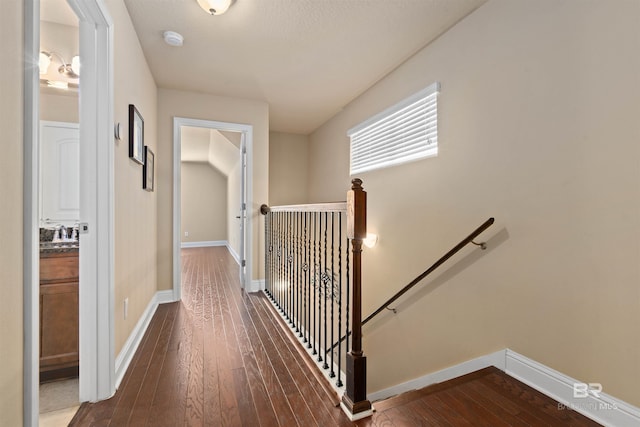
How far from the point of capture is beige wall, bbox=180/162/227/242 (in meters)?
8.40

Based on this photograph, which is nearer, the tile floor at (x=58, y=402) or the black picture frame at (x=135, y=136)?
the tile floor at (x=58, y=402)

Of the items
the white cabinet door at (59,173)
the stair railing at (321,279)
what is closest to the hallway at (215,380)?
the stair railing at (321,279)

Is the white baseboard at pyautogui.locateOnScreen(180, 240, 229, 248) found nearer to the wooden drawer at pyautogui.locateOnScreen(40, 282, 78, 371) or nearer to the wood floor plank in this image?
the wood floor plank

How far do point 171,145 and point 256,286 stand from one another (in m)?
1.98

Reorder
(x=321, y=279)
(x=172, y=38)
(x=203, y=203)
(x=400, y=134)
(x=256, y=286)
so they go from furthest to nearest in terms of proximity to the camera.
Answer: (x=203, y=203) < (x=256, y=286) < (x=321, y=279) < (x=400, y=134) < (x=172, y=38)

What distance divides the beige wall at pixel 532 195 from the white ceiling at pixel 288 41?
31 cm

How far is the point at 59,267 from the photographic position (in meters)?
1.79

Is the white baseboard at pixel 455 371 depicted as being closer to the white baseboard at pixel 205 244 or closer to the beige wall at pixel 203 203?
the white baseboard at pixel 205 244

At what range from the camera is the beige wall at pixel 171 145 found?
3.28 meters

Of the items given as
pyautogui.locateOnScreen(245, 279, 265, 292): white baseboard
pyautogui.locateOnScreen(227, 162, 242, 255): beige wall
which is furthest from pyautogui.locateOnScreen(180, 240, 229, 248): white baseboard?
pyautogui.locateOnScreen(245, 279, 265, 292): white baseboard

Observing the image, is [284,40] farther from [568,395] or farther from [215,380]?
[568,395]

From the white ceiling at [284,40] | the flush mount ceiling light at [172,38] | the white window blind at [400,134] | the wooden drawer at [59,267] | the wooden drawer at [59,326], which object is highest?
the white ceiling at [284,40]

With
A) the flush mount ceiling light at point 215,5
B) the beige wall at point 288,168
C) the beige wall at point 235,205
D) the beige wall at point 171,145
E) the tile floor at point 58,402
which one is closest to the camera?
the tile floor at point 58,402

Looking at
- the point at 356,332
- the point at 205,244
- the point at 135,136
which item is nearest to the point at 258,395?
the point at 356,332
